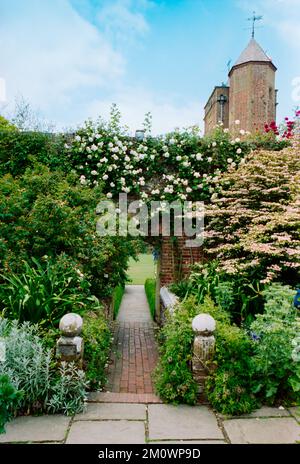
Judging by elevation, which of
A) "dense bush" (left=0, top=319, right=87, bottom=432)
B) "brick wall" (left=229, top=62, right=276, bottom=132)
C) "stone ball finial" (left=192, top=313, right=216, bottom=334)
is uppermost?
"brick wall" (left=229, top=62, right=276, bottom=132)

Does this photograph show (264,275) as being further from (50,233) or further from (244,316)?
(50,233)

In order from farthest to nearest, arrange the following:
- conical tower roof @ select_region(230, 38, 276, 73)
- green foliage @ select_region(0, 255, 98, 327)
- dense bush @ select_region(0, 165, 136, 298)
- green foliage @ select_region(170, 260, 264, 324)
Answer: conical tower roof @ select_region(230, 38, 276, 73)
dense bush @ select_region(0, 165, 136, 298)
green foliage @ select_region(170, 260, 264, 324)
green foliage @ select_region(0, 255, 98, 327)

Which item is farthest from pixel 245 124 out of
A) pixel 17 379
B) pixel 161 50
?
pixel 17 379

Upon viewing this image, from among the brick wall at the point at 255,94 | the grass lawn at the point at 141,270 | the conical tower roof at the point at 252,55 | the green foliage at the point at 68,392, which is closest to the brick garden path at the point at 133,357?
the green foliage at the point at 68,392

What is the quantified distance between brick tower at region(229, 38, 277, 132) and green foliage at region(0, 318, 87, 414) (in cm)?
2402

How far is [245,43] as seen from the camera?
87.9 ft

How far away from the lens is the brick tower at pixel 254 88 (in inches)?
997

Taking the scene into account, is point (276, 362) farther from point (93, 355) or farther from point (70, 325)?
point (70, 325)

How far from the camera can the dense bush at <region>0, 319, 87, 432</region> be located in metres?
3.22

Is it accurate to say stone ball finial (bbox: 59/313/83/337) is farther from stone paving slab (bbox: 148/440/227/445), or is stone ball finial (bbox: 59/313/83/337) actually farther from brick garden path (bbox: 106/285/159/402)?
stone paving slab (bbox: 148/440/227/445)

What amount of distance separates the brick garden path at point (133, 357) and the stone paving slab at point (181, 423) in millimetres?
279

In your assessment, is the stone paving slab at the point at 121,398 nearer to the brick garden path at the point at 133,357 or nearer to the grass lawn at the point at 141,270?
the brick garden path at the point at 133,357

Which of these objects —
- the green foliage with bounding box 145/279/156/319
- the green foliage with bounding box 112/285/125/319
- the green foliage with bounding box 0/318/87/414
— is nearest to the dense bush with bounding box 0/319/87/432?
the green foliage with bounding box 0/318/87/414

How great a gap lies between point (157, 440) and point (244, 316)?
9.13 feet
